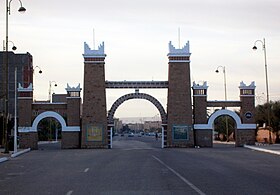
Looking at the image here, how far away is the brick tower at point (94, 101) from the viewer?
57.0 m

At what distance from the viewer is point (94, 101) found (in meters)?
57.6

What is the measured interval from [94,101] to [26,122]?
7920 millimetres

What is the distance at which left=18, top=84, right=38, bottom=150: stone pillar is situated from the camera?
56.4 metres

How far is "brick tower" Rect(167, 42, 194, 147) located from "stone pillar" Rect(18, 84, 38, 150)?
1518cm

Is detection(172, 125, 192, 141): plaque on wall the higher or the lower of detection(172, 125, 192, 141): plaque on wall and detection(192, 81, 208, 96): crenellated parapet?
the lower

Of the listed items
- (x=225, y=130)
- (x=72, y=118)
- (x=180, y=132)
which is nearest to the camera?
(x=72, y=118)

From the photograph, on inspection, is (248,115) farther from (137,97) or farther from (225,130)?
(225,130)

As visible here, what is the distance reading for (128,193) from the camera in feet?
49.7

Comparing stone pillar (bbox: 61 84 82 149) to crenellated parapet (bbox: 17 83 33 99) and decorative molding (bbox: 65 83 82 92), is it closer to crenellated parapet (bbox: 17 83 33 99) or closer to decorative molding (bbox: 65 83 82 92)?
decorative molding (bbox: 65 83 82 92)

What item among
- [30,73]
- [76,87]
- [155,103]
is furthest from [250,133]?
[30,73]

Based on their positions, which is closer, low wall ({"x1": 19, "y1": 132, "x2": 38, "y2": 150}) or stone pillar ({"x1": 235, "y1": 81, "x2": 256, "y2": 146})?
low wall ({"x1": 19, "y1": 132, "x2": 38, "y2": 150})

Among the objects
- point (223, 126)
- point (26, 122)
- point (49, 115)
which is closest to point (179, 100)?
point (49, 115)

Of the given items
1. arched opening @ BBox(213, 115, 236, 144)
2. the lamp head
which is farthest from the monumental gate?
arched opening @ BBox(213, 115, 236, 144)

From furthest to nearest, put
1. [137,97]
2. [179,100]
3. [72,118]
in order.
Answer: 1. [137,97]
2. [179,100]
3. [72,118]
